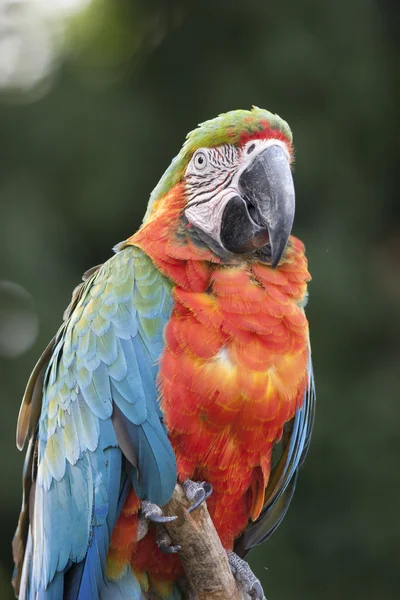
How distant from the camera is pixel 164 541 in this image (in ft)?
7.84

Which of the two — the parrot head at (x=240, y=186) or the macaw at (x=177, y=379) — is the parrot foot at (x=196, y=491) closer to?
the macaw at (x=177, y=379)

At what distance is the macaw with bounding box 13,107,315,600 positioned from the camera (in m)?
2.38

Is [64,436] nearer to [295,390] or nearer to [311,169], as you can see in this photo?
[295,390]

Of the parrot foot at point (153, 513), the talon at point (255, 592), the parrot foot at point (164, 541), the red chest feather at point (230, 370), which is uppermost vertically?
the red chest feather at point (230, 370)

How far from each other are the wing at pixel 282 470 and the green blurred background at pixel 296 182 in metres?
1.74

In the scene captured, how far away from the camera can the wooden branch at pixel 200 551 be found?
226 cm

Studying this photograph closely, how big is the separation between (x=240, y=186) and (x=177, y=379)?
2.19 feet

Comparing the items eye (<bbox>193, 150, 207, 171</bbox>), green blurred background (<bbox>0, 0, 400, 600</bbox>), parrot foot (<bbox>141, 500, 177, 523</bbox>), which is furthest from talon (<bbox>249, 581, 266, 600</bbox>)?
green blurred background (<bbox>0, 0, 400, 600</bbox>)

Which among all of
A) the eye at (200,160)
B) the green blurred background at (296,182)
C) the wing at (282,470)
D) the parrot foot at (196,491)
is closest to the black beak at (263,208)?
the eye at (200,160)

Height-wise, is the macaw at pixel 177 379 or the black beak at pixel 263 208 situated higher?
the black beak at pixel 263 208

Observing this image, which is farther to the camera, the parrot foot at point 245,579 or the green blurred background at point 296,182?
the green blurred background at point 296,182

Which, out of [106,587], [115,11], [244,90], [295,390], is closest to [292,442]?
[295,390]

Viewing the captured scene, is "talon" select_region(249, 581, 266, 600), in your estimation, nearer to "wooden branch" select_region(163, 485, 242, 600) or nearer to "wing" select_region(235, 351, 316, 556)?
"wooden branch" select_region(163, 485, 242, 600)

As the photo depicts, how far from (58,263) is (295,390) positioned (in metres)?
2.70
